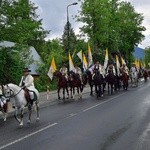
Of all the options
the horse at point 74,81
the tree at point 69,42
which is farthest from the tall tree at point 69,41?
the horse at point 74,81

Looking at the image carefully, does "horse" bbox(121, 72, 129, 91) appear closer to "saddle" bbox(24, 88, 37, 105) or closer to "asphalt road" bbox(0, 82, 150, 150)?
"asphalt road" bbox(0, 82, 150, 150)

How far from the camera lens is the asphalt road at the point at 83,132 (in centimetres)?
1187

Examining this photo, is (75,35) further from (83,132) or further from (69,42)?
(83,132)

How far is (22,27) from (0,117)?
13670mm

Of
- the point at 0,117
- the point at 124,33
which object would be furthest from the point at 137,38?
the point at 0,117

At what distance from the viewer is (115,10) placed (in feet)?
226

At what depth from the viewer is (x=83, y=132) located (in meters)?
14.2

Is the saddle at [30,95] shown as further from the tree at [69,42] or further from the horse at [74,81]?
the tree at [69,42]

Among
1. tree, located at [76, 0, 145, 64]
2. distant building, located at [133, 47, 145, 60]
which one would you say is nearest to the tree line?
tree, located at [76, 0, 145, 64]

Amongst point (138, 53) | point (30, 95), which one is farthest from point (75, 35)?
point (138, 53)

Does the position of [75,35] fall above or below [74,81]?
above

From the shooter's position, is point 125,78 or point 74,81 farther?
point 125,78

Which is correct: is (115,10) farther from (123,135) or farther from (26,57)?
(123,135)

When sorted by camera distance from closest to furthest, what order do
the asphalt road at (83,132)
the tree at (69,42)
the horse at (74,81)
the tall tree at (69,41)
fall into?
1. the asphalt road at (83,132)
2. the horse at (74,81)
3. the tall tree at (69,41)
4. the tree at (69,42)
